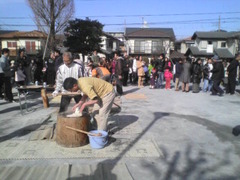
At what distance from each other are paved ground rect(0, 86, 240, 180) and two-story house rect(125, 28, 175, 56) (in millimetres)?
34098

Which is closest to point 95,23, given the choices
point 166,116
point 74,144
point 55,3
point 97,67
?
point 55,3

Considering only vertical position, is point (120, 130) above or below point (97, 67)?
below

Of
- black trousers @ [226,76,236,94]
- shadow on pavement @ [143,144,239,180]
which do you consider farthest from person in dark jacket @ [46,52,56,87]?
black trousers @ [226,76,236,94]

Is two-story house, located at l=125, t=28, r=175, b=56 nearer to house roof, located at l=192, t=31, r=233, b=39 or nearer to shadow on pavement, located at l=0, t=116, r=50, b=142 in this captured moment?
house roof, located at l=192, t=31, r=233, b=39

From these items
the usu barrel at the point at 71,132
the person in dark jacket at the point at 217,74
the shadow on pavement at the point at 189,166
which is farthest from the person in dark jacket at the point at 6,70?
the person in dark jacket at the point at 217,74

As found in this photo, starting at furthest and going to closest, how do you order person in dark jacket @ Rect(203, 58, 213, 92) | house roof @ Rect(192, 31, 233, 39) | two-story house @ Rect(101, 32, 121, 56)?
two-story house @ Rect(101, 32, 121, 56) → house roof @ Rect(192, 31, 233, 39) → person in dark jacket @ Rect(203, 58, 213, 92)

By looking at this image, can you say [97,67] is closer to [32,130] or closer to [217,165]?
[32,130]

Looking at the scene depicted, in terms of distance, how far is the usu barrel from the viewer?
3949 millimetres

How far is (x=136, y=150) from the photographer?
13.1 ft

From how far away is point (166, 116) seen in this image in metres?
6.38

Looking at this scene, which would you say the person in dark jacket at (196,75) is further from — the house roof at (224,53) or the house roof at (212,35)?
the house roof at (212,35)

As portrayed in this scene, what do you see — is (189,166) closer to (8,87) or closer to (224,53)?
(8,87)

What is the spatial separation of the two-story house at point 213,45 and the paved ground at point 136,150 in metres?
31.3

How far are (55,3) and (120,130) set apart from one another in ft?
53.7
